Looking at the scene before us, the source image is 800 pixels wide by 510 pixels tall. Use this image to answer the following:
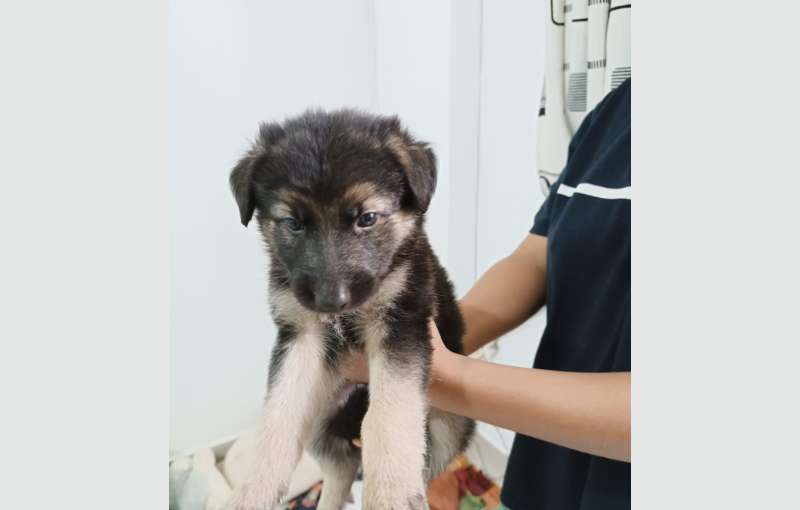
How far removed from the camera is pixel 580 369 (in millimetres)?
1421

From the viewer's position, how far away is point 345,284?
39.3 inches

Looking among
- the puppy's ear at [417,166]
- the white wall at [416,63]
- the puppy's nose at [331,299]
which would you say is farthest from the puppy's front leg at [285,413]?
the white wall at [416,63]

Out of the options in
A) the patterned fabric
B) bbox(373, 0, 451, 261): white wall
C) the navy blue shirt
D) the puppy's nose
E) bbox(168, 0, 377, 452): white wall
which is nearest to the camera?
the puppy's nose

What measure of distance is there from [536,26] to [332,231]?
1.92 m

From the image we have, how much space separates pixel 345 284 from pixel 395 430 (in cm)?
36

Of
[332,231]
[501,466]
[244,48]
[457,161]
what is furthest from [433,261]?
[501,466]

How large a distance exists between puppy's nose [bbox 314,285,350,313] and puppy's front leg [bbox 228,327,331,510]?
305 mm

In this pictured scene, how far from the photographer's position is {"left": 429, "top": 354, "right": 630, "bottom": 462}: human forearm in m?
1.01

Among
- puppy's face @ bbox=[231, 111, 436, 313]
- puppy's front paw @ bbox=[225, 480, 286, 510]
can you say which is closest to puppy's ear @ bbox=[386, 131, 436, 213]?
puppy's face @ bbox=[231, 111, 436, 313]

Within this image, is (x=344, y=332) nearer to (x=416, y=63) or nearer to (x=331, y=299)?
(x=331, y=299)

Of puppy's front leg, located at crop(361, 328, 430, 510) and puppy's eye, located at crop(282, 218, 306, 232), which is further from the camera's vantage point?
puppy's eye, located at crop(282, 218, 306, 232)

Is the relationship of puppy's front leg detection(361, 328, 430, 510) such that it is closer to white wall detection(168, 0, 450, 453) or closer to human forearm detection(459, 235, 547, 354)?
human forearm detection(459, 235, 547, 354)

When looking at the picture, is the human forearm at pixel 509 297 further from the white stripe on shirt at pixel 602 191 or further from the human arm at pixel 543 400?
the human arm at pixel 543 400

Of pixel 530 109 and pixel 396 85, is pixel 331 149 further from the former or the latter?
pixel 530 109
